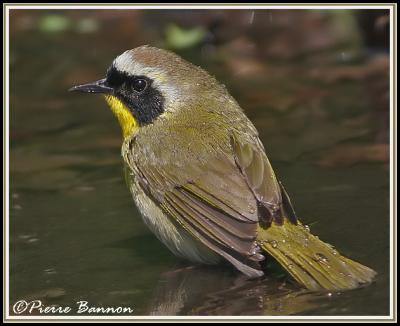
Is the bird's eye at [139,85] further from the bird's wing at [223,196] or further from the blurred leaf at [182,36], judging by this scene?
the blurred leaf at [182,36]

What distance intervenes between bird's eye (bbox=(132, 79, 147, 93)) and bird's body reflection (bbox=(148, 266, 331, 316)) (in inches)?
57.0

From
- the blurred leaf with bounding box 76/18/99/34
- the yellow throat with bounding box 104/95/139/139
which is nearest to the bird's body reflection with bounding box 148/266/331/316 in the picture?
the yellow throat with bounding box 104/95/139/139

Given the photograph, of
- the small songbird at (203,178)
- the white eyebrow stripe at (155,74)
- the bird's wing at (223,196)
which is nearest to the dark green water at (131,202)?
the small songbird at (203,178)

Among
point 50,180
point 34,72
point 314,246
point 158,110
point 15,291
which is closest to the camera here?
point 314,246

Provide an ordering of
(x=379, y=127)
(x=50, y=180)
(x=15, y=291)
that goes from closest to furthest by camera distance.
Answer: (x=15, y=291) < (x=50, y=180) < (x=379, y=127)

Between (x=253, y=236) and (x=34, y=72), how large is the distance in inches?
246

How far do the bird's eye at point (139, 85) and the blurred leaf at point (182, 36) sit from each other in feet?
16.3

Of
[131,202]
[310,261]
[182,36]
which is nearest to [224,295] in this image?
[310,261]

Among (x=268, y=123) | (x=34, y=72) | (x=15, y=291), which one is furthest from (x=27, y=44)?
(x=15, y=291)

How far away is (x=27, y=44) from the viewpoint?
1251 centimetres

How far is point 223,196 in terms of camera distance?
243 inches

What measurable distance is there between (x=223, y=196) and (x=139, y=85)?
1325 mm

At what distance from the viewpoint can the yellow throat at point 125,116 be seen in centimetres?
709

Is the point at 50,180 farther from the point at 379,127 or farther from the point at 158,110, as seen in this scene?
the point at 379,127
